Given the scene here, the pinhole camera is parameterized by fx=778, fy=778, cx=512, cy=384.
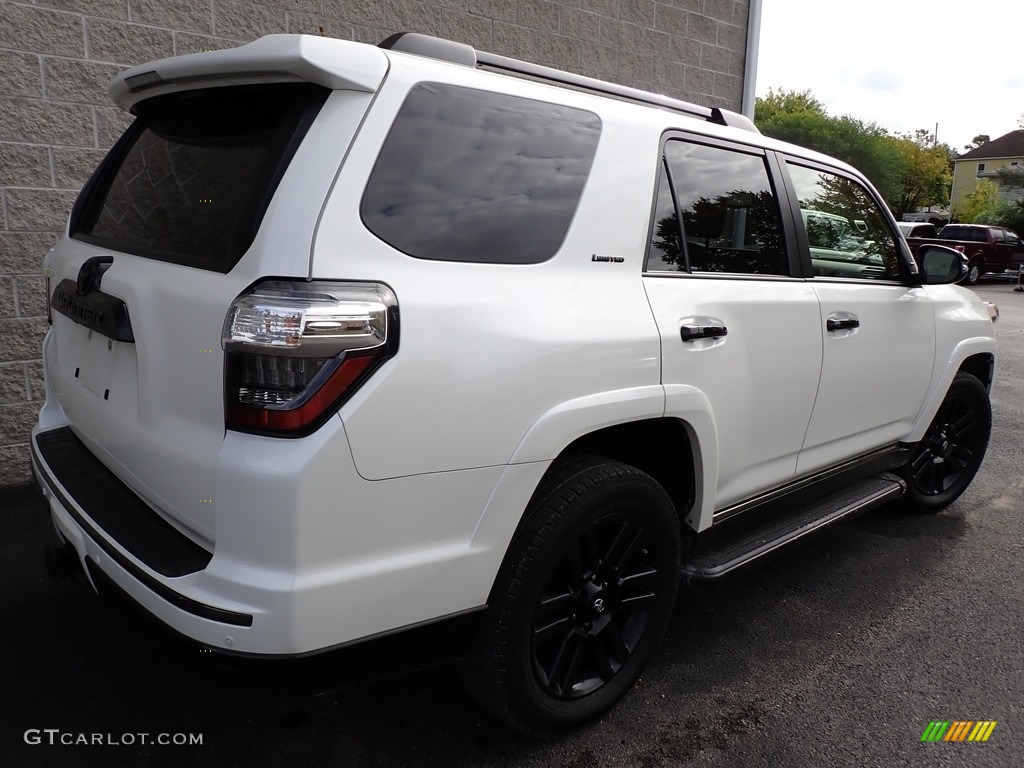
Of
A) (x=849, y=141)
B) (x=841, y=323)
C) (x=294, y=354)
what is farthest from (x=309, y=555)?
(x=849, y=141)

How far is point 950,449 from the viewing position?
14.2ft

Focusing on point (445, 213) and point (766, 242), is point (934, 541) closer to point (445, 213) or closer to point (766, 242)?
point (766, 242)

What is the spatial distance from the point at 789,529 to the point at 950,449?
187 centimetres

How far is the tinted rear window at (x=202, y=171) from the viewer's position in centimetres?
182

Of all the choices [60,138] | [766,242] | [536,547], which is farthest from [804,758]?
[60,138]

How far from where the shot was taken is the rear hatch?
1758mm

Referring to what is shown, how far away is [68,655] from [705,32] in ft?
22.7

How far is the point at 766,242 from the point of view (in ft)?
9.73

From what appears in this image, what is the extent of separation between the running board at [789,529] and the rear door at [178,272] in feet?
5.47

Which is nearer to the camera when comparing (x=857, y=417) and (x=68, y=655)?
(x=68, y=655)

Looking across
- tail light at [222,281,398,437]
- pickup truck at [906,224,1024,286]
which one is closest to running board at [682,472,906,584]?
tail light at [222,281,398,437]

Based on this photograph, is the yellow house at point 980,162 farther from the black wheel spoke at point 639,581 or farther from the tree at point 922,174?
the black wheel spoke at point 639,581

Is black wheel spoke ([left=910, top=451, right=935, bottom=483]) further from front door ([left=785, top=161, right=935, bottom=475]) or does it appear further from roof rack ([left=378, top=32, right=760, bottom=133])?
roof rack ([left=378, top=32, right=760, bottom=133])

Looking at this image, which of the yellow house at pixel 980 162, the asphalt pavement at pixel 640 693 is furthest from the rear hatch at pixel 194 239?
the yellow house at pixel 980 162
